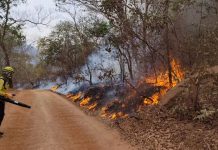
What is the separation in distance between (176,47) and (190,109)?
22.4 ft

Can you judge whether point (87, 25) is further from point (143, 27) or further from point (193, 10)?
point (143, 27)

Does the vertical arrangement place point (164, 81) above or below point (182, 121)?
above

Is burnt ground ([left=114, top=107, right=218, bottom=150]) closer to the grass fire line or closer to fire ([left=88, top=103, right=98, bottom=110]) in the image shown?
the grass fire line

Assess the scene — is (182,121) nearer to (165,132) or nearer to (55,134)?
(165,132)

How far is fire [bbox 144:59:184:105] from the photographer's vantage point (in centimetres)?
1805

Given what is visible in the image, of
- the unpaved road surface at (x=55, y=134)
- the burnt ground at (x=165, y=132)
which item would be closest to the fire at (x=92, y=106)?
the unpaved road surface at (x=55, y=134)

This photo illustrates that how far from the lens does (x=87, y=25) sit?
113 ft

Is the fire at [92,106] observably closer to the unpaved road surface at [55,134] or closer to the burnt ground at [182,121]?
the unpaved road surface at [55,134]

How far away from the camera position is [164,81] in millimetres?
19531

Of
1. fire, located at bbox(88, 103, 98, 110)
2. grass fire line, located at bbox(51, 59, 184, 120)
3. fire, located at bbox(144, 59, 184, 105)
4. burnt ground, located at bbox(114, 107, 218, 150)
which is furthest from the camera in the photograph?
fire, located at bbox(88, 103, 98, 110)

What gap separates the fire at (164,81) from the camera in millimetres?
18047

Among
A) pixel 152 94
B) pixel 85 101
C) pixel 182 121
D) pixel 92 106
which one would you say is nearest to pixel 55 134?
pixel 182 121

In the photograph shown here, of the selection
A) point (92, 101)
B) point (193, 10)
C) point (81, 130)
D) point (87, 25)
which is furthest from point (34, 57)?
point (81, 130)

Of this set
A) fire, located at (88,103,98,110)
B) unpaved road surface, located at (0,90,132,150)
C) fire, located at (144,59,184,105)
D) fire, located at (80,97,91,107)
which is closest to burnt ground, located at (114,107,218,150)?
unpaved road surface, located at (0,90,132,150)
